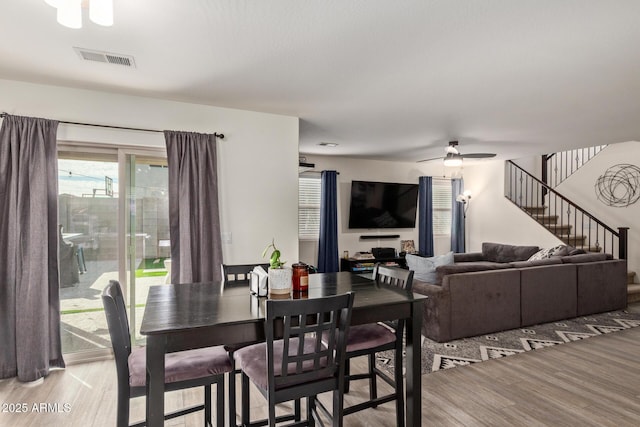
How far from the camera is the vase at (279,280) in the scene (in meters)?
2.16

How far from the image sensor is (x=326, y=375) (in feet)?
6.23

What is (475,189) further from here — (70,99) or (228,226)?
(70,99)

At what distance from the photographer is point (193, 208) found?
3676mm

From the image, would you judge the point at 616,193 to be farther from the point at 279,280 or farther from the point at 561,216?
the point at 279,280

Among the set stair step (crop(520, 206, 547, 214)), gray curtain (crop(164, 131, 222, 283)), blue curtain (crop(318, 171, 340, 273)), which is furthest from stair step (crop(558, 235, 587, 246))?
gray curtain (crop(164, 131, 222, 283))

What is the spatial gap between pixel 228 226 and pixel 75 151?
5.20ft

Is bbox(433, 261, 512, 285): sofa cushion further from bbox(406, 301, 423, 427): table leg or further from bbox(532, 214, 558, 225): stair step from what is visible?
bbox(532, 214, 558, 225): stair step

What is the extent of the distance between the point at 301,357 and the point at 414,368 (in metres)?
0.88

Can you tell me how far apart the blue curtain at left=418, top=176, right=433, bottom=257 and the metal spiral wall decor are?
121 inches

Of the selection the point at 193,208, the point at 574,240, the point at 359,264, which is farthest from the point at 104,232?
the point at 574,240

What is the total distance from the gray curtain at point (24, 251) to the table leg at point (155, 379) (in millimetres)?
2083

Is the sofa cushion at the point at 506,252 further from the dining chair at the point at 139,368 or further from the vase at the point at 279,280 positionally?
the dining chair at the point at 139,368

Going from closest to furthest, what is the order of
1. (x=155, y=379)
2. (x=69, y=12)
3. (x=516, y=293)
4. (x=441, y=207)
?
(x=69, y=12)
(x=155, y=379)
(x=516, y=293)
(x=441, y=207)

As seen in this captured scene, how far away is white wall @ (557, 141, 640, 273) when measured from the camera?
20.9ft
